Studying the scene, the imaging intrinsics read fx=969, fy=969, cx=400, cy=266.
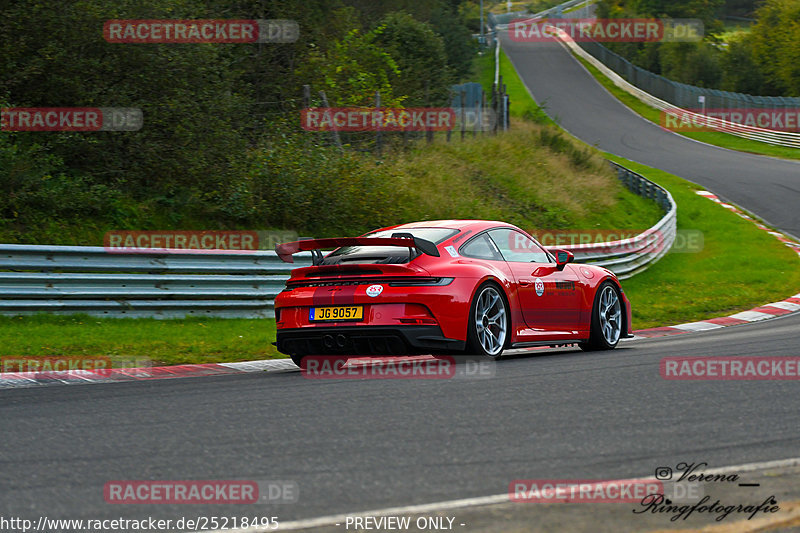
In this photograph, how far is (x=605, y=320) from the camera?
10.6 meters

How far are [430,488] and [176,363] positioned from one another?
19.7ft

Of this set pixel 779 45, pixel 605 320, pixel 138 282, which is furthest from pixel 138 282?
pixel 779 45

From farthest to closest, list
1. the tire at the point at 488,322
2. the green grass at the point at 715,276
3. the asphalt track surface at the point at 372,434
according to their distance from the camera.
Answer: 1. the green grass at the point at 715,276
2. the tire at the point at 488,322
3. the asphalt track surface at the point at 372,434

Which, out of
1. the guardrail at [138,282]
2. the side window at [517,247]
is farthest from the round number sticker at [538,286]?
the guardrail at [138,282]

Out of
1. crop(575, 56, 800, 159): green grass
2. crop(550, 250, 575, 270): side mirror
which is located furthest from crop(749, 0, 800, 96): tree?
crop(550, 250, 575, 270): side mirror

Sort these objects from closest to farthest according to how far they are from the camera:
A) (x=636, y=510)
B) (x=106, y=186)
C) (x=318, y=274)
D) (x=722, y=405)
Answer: (x=636, y=510) → (x=722, y=405) → (x=318, y=274) → (x=106, y=186)

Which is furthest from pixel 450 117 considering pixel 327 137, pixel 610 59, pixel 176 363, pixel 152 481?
pixel 610 59

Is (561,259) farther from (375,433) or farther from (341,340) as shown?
(375,433)

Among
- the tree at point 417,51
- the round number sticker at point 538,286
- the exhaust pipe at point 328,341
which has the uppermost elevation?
the tree at point 417,51

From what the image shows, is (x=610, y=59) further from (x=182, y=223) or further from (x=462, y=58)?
(x=182, y=223)

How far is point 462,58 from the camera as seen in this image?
188 ft

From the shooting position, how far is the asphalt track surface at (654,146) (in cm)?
3122

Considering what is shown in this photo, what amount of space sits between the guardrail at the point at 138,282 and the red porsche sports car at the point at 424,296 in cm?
379

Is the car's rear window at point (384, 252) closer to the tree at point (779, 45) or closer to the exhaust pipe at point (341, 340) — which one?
the exhaust pipe at point (341, 340)
